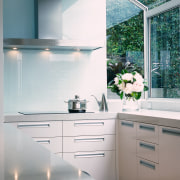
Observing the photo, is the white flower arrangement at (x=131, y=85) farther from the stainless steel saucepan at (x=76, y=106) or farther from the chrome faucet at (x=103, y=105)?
the stainless steel saucepan at (x=76, y=106)

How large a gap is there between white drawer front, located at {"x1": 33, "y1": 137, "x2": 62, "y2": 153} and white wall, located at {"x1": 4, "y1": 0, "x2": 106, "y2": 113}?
68 centimetres

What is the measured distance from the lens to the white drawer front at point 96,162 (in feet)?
13.1

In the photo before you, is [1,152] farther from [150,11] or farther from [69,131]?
[150,11]

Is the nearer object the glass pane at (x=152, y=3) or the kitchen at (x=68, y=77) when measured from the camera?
the kitchen at (x=68, y=77)

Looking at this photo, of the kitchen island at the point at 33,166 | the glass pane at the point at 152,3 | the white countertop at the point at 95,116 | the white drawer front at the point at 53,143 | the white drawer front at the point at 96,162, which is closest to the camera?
the kitchen island at the point at 33,166

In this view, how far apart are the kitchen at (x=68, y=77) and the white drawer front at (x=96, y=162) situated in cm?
1

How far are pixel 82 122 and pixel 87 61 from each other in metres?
1.01

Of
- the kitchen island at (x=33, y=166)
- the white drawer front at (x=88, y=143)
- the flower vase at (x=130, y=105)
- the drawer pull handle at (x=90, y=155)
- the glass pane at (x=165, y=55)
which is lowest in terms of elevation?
the drawer pull handle at (x=90, y=155)

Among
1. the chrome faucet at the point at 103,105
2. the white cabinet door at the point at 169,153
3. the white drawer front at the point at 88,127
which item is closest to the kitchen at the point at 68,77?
the white drawer front at the point at 88,127

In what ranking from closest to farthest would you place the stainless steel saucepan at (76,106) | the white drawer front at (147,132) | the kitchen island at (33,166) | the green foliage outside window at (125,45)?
the kitchen island at (33,166) → the white drawer front at (147,132) → the stainless steel saucepan at (76,106) → the green foliage outside window at (125,45)

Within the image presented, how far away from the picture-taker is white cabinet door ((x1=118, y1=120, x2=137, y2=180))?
149 inches

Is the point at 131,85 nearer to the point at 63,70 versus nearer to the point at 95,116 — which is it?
the point at 95,116

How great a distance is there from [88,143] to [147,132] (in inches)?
31.8

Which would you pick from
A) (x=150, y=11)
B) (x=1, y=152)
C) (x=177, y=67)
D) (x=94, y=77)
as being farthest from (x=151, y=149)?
(x=1, y=152)
